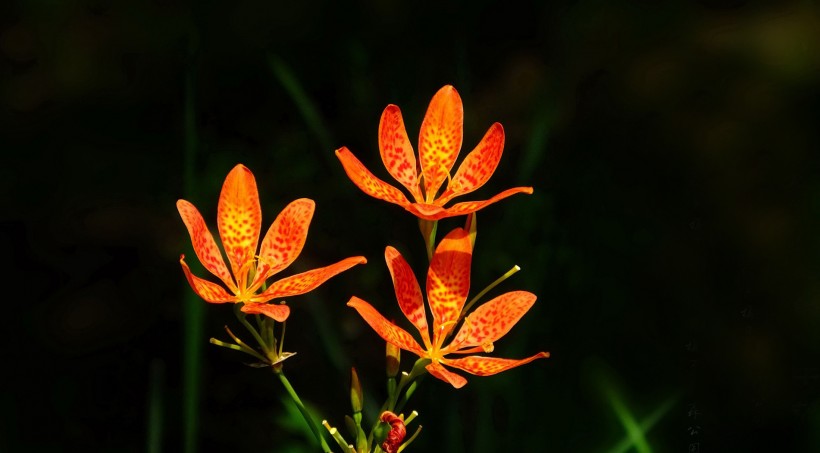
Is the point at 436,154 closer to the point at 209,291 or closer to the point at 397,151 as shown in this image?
the point at 397,151

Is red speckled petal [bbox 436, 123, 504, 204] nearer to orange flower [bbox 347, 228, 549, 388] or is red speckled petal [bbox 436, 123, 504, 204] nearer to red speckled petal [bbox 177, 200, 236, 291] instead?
orange flower [bbox 347, 228, 549, 388]

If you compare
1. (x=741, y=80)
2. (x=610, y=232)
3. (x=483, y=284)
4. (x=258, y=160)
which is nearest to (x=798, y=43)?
(x=741, y=80)

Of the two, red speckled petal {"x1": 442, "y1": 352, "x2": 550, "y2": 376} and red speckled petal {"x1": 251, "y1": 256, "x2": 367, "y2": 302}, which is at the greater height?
red speckled petal {"x1": 251, "y1": 256, "x2": 367, "y2": 302}

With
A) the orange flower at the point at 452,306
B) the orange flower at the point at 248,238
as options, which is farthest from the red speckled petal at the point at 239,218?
the orange flower at the point at 452,306

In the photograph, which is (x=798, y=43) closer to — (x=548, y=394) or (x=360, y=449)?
(x=548, y=394)

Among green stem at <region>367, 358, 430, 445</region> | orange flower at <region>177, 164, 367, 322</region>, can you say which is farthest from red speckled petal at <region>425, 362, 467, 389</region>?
orange flower at <region>177, 164, 367, 322</region>

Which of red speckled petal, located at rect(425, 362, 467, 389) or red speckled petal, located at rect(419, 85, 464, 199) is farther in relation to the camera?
red speckled petal, located at rect(419, 85, 464, 199)
